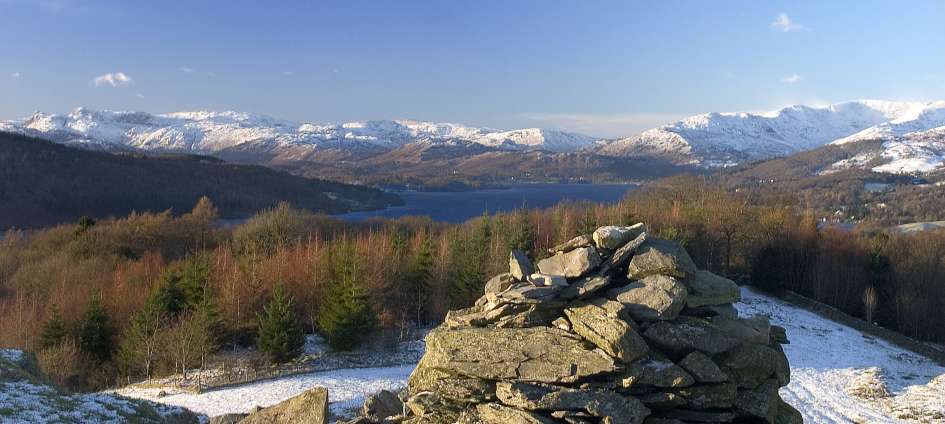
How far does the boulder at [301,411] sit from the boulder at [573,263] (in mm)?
6581

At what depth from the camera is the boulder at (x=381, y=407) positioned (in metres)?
16.1

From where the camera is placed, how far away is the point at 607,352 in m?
12.0

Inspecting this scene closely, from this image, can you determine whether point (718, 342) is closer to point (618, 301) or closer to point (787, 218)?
point (618, 301)

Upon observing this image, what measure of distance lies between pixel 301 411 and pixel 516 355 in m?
6.34

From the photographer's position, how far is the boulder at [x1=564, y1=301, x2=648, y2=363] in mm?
11766

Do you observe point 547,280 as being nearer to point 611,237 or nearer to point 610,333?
point 610,333

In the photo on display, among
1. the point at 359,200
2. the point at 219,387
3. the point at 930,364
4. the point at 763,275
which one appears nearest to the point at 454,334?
the point at 219,387

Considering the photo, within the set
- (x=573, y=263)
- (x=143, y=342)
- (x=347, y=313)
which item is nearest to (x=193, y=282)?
(x=143, y=342)

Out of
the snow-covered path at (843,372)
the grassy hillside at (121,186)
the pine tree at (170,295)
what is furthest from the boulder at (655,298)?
the grassy hillside at (121,186)

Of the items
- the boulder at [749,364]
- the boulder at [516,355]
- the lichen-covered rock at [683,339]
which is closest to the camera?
the boulder at [516,355]

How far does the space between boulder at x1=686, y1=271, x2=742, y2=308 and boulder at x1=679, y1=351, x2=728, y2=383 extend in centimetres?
177

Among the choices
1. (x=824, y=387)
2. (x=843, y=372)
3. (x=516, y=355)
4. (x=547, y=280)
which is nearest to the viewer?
(x=516, y=355)

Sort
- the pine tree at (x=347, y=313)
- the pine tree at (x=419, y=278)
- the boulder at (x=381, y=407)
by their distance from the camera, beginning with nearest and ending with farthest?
the boulder at (x=381, y=407) → the pine tree at (x=347, y=313) → the pine tree at (x=419, y=278)

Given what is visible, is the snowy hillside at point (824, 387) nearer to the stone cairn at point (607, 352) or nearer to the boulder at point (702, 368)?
the stone cairn at point (607, 352)
